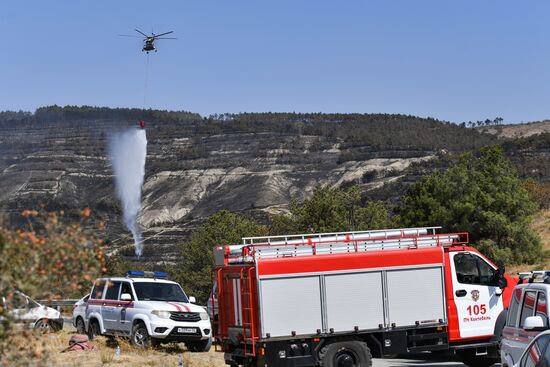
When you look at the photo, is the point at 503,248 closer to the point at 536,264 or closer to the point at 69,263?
the point at 536,264

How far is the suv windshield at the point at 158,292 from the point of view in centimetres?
2258

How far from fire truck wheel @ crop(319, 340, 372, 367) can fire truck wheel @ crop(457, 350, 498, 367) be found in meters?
2.59

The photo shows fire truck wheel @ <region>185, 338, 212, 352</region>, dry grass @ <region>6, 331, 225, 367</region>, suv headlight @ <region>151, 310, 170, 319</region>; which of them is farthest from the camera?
fire truck wheel @ <region>185, 338, 212, 352</region>

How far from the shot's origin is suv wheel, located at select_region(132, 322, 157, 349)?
21.8 metres

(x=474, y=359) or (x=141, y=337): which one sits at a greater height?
(x=141, y=337)

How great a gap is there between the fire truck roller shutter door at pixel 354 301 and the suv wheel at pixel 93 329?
909 centimetres

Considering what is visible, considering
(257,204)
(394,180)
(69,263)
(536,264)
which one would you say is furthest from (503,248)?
(257,204)

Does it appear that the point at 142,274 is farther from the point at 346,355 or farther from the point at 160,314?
the point at 346,355

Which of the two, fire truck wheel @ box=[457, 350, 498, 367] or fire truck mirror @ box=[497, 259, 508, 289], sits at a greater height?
fire truck mirror @ box=[497, 259, 508, 289]

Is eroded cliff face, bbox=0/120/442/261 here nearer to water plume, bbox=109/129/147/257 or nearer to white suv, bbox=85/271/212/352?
water plume, bbox=109/129/147/257

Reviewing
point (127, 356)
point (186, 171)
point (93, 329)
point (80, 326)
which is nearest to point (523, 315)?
point (127, 356)

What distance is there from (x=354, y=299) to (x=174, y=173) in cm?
Answer: 17405

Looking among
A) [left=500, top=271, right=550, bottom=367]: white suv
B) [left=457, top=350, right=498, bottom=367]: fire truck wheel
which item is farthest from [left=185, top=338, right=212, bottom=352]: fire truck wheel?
[left=500, top=271, right=550, bottom=367]: white suv

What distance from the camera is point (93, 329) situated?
2397 cm
